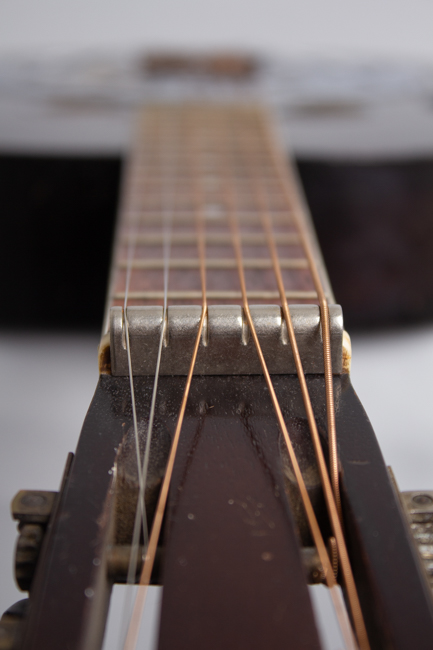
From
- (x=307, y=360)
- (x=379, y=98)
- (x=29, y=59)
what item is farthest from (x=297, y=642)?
(x=29, y=59)

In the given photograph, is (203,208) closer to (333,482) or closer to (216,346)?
(216,346)

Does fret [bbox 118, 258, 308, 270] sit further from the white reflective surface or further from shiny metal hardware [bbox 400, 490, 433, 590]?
the white reflective surface

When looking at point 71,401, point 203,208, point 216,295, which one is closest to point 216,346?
point 216,295

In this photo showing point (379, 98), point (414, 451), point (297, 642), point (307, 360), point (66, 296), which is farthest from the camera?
point (379, 98)

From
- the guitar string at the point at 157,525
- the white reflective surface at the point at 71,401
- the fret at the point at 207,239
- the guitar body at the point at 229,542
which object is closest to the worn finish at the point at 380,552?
the guitar body at the point at 229,542

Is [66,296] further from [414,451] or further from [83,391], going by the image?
[414,451]

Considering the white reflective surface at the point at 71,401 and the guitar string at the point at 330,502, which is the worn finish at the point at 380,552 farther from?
the white reflective surface at the point at 71,401
